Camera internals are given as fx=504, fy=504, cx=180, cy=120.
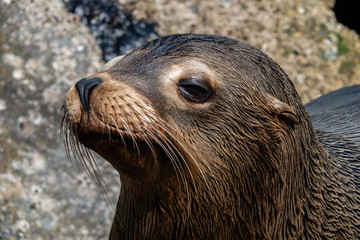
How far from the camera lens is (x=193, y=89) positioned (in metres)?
2.15

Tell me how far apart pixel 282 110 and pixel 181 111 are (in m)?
0.48

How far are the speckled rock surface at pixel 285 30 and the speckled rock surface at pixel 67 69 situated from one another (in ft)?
0.04

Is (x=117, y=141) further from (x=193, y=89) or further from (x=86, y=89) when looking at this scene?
(x=193, y=89)

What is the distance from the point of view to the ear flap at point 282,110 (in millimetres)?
2260

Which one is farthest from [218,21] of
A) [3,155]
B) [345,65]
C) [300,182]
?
[300,182]

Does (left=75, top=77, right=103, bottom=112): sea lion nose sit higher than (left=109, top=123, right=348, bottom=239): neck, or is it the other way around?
(left=75, top=77, right=103, bottom=112): sea lion nose

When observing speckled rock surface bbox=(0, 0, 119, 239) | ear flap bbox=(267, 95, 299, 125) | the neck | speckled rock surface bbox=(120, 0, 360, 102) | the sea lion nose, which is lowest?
the neck

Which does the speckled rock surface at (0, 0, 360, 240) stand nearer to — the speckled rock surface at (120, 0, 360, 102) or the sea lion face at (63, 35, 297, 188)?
the speckled rock surface at (120, 0, 360, 102)

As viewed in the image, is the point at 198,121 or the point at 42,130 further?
the point at 42,130

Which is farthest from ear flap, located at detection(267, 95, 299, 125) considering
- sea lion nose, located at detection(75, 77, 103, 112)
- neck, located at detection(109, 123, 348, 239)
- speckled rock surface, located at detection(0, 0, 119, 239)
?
speckled rock surface, located at detection(0, 0, 119, 239)

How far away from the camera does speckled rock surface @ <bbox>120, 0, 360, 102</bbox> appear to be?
5918 millimetres

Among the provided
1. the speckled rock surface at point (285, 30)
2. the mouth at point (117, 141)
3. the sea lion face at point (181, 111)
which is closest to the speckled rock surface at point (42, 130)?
the speckled rock surface at point (285, 30)

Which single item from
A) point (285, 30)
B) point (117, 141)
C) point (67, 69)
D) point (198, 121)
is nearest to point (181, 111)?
point (198, 121)

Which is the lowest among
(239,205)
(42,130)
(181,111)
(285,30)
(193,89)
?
(239,205)
